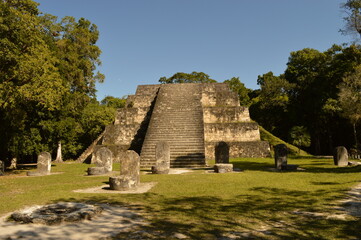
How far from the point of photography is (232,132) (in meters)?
19.7

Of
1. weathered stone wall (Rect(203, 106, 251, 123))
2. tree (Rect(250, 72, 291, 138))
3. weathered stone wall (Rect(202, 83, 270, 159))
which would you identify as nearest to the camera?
weathered stone wall (Rect(202, 83, 270, 159))

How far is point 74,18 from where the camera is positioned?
24.8 meters

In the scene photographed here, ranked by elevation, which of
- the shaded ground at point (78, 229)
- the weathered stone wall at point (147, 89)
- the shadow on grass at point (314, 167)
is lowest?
the shaded ground at point (78, 229)

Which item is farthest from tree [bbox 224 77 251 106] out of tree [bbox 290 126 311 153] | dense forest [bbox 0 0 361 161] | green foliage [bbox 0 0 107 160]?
green foliage [bbox 0 0 107 160]

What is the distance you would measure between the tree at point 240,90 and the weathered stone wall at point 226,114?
73.1 feet

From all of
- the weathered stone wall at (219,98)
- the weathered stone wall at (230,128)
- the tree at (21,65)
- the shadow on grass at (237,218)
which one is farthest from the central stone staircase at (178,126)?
the shadow on grass at (237,218)

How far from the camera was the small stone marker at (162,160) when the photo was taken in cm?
1213

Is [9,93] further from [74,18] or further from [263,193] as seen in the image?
[74,18]

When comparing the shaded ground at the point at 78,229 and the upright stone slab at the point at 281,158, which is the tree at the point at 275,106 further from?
the shaded ground at the point at 78,229

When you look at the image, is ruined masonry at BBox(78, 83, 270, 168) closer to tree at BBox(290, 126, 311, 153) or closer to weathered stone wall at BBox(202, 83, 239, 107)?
weathered stone wall at BBox(202, 83, 239, 107)

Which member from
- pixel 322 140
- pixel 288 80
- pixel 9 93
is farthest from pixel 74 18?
pixel 322 140

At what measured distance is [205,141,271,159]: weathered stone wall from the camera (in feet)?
61.1

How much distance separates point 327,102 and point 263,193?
79.9ft

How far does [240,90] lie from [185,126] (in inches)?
1126
